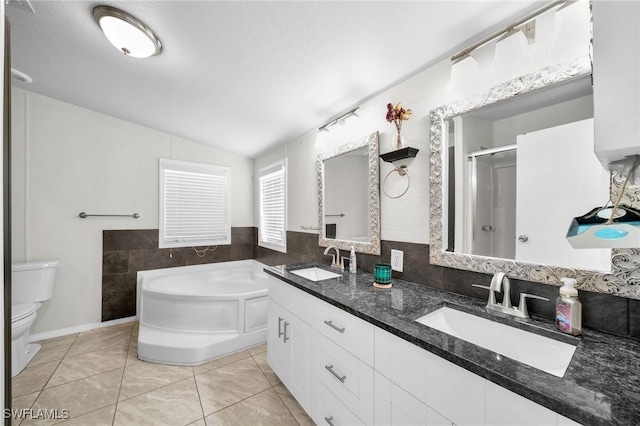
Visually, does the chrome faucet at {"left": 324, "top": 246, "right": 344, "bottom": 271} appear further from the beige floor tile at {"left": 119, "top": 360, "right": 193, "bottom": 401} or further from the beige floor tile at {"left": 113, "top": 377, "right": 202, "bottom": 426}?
the beige floor tile at {"left": 119, "top": 360, "right": 193, "bottom": 401}

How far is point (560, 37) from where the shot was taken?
3.49 ft

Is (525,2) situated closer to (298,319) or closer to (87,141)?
(298,319)

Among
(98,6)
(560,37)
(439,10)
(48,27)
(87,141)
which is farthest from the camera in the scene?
(87,141)

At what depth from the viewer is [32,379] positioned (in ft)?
6.57

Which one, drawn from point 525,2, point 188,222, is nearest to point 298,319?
point 525,2

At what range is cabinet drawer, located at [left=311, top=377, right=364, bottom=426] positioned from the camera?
1.27 meters

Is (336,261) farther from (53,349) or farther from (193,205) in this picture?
(53,349)

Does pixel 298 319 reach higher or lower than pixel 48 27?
lower

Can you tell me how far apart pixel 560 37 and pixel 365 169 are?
1200mm

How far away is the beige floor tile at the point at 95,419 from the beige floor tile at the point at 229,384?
1.75ft

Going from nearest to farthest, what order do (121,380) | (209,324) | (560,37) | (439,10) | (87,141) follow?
(560,37) → (439,10) → (121,380) → (209,324) → (87,141)

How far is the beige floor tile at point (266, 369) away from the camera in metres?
2.05

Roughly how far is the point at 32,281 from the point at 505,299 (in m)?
3.74

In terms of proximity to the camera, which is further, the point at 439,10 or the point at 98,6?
the point at 98,6
